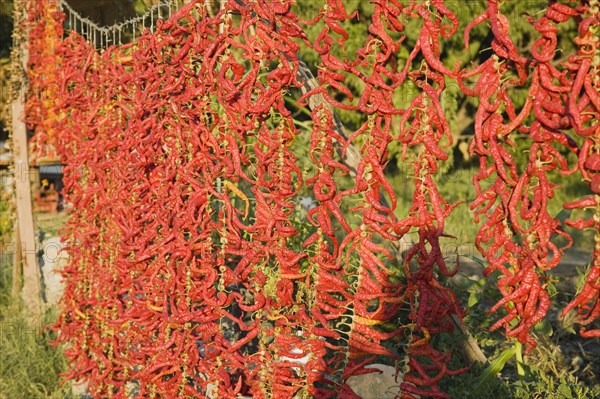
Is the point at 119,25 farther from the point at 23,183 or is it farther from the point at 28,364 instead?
the point at 28,364

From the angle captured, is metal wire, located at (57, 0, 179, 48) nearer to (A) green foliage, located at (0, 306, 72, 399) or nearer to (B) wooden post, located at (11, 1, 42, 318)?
(B) wooden post, located at (11, 1, 42, 318)

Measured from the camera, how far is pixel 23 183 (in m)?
5.71

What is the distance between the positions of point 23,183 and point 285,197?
4132mm

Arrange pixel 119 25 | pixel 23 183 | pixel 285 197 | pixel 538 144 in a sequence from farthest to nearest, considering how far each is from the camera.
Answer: pixel 23 183 → pixel 119 25 → pixel 285 197 → pixel 538 144

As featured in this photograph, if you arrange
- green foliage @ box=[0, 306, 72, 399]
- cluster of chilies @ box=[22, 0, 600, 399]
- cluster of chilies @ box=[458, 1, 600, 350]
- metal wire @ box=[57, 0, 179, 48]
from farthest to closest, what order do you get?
1. green foliage @ box=[0, 306, 72, 399]
2. metal wire @ box=[57, 0, 179, 48]
3. cluster of chilies @ box=[22, 0, 600, 399]
4. cluster of chilies @ box=[458, 1, 600, 350]

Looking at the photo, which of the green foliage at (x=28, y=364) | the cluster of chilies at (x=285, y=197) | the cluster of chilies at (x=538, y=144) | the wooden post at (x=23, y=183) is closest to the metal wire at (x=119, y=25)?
the cluster of chilies at (x=285, y=197)

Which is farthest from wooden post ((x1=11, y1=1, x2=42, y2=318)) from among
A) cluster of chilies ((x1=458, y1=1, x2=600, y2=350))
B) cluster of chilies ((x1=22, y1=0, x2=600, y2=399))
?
cluster of chilies ((x1=458, y1=1, x2=600, y2=350))

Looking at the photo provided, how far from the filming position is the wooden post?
18.7 feet

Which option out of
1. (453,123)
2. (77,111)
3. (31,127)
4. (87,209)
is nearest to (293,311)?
(87,209)

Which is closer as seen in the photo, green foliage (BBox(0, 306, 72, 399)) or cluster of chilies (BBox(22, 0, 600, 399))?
cluster of chilies (BBox(22, 0, 600, 399))

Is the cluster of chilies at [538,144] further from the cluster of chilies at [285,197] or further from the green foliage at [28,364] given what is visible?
the green foliage at [28,364]

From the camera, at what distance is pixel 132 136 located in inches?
125

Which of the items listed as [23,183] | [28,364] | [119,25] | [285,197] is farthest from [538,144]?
[23,183]

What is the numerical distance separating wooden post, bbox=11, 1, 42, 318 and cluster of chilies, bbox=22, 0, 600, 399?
176 centimetres
